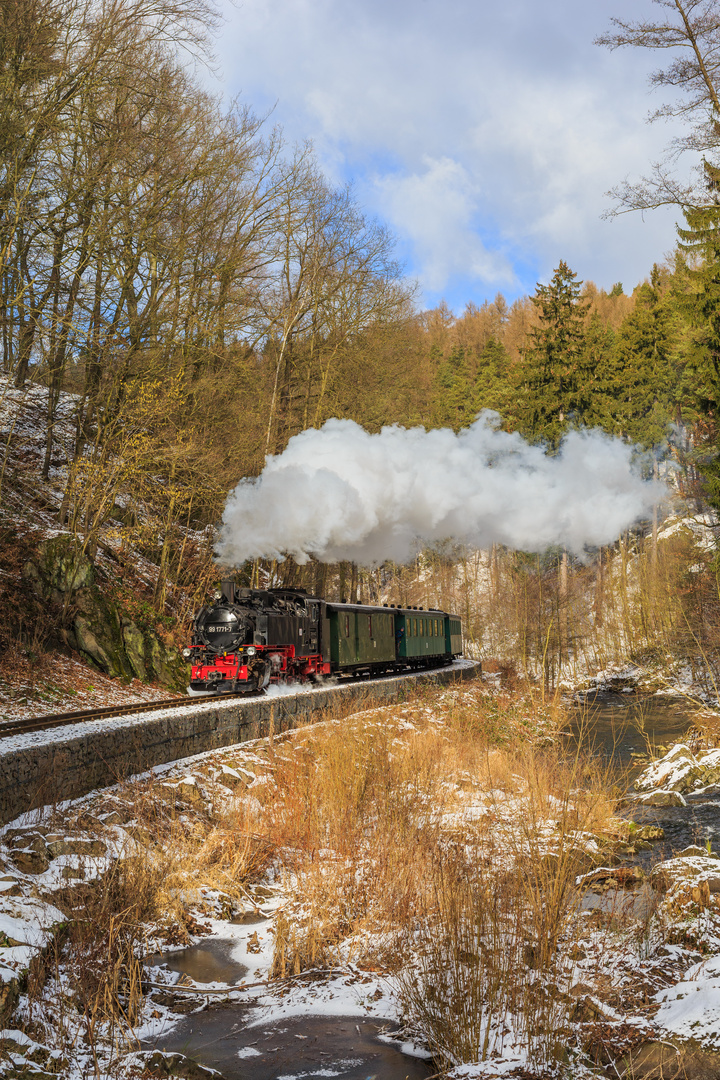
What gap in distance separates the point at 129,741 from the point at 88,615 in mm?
6396

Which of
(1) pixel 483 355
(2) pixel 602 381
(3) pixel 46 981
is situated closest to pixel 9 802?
(3) pixel 46 981

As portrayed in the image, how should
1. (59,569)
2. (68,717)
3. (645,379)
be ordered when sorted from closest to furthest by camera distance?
(68,717), (59,569), (645,379)

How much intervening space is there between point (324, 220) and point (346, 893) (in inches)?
916

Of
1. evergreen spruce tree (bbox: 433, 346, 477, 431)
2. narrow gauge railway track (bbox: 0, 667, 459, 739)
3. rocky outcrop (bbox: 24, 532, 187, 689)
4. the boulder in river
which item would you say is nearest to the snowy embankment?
narrow gauge railway track (bbox: 0, 667, 459, 739)

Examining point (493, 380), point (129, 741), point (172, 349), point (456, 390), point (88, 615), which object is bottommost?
point (129, 741)

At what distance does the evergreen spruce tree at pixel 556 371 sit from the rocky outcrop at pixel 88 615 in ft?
64.5

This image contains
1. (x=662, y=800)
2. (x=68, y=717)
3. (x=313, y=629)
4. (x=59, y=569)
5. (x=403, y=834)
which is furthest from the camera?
(x=313, y=629)

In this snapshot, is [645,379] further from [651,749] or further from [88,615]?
[88,615]

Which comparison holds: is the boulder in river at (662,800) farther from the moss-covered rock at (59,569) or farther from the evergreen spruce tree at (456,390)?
the evergreen spruce tree at (456,390)

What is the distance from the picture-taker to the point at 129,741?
10.3 m

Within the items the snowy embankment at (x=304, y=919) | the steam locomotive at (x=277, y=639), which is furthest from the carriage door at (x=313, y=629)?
the snowy embankment at (x=304, y=919)

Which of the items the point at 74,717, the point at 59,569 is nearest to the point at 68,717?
the point at 74,717

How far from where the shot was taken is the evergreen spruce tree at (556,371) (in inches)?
1287

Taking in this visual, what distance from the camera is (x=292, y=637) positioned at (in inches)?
672
